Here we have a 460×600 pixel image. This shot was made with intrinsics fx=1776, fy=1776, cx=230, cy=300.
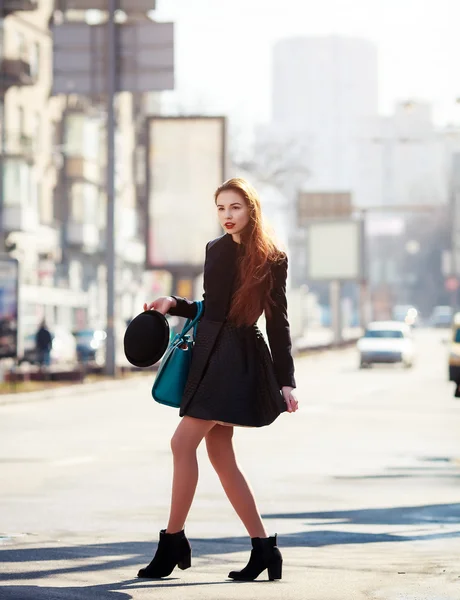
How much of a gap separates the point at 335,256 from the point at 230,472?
272ft

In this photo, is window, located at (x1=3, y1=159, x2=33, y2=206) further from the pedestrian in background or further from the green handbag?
the green handbag

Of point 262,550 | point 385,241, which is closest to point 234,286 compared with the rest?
point 262,550

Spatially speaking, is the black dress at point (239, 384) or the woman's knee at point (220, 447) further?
the woman's knee at point (220, 447)

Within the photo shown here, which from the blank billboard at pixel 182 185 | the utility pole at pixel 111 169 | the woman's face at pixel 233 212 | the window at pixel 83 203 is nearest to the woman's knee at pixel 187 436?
the woman's face at pixel 233 212

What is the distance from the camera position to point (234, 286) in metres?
7.75

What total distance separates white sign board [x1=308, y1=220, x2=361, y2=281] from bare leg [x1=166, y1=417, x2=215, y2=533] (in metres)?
81.9

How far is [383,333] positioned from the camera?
185 feet

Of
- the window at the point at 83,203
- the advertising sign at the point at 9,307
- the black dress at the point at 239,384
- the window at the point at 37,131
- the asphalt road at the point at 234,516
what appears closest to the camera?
the black dress at the point at 239,384

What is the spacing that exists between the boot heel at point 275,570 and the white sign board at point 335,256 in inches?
3218

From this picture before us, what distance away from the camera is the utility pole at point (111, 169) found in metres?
39.2

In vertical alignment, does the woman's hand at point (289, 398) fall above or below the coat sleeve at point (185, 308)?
below

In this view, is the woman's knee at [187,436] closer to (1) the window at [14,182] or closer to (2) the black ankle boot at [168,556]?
(2) the black ankle boot at [168,556]

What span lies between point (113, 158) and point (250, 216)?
31.8m

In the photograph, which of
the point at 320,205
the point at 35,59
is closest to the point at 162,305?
the point at 35,59
